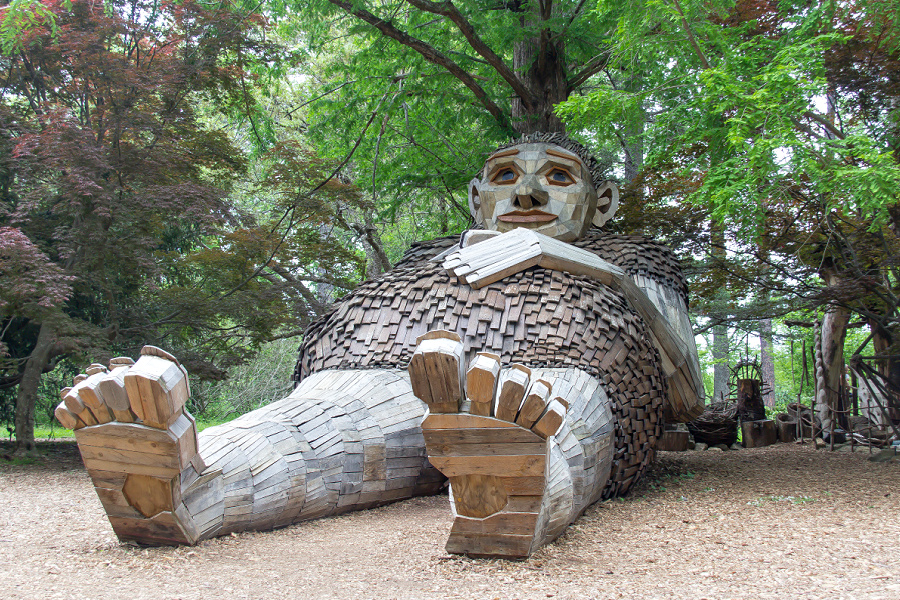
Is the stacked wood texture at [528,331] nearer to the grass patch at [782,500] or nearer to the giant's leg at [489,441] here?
the grass patch at [782,500]

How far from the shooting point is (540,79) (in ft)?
21.4

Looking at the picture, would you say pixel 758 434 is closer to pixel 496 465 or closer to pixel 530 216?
pixel 530 216

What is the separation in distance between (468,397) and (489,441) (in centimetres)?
15

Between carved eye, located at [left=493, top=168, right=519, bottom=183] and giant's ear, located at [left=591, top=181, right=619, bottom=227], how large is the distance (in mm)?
684

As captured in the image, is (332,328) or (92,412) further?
(332,328)

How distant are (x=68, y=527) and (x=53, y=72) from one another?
15.7 ft

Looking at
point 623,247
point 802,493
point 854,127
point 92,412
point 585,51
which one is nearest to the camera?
point 92,412

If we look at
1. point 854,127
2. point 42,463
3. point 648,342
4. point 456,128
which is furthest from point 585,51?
point 42,463

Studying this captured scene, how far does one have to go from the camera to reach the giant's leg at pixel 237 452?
224 centimetres

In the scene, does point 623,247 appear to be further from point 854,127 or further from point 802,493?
point 854,127

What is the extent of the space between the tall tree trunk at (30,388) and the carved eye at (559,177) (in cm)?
413

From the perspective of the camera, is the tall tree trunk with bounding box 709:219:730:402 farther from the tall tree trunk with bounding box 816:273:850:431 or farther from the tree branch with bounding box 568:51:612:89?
the tree branch with bounding box 568:51:612:89

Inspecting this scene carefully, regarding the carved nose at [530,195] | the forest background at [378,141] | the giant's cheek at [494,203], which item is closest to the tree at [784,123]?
the forest background at [378,141]

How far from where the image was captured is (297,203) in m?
6.57
